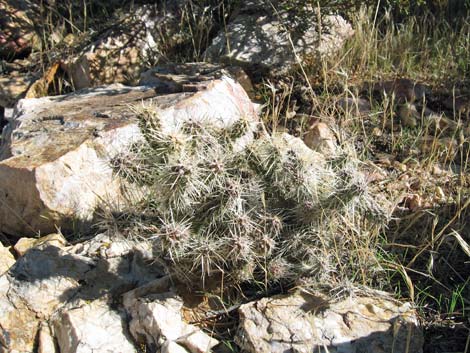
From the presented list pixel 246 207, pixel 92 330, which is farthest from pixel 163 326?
pixel 246 207

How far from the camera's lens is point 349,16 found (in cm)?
536

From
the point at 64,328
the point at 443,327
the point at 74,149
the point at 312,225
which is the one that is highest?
the point at 74,149

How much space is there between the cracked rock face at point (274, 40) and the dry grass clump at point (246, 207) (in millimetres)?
2094

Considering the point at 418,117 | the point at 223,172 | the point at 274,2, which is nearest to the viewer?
the point at 223,172

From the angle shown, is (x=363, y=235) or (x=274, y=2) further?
(x=274, y=2)

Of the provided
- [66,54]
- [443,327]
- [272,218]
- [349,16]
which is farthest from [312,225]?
[66,54]

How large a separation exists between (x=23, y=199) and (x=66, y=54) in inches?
90.4

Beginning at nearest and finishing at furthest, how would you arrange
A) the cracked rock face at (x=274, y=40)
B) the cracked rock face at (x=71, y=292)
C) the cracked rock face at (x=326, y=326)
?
the cracked rock face at (x=326, y=326), the cracked rock face at (x=71, y=292), the cracked rock face at (x=274, y=40)

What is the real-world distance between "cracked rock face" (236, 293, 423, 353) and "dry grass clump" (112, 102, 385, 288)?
5.6 inches

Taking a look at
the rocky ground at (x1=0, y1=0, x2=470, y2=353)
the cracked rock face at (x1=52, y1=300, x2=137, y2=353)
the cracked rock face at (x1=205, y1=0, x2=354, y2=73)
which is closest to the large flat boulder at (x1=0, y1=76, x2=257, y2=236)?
the rocky ground at (x1=0, y1=0, x2=470, y2=353)

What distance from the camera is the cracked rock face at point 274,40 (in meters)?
5.14

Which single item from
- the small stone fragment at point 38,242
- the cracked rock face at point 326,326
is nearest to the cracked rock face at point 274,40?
the small stone fragment at point 38,242

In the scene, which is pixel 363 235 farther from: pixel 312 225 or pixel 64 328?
pixel 64 328

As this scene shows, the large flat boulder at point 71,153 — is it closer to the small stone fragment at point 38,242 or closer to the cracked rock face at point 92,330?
the small stone fragment at point 38,242
